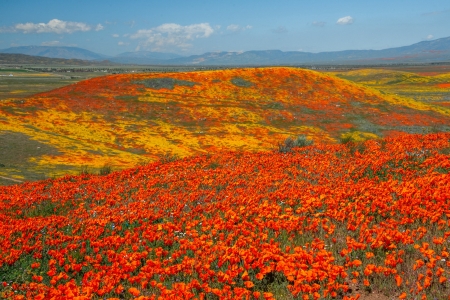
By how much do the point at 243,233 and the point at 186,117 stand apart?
35047 millimetres

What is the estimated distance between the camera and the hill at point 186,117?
28.4m

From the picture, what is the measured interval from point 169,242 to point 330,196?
374 centimetres

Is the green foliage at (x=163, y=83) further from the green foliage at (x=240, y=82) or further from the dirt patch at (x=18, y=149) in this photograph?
the dirt patch at (x=18, y=149)

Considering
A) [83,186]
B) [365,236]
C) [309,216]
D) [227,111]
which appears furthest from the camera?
[227,111]

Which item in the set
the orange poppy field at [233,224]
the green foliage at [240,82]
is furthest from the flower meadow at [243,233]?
the green foliage at [240,82]

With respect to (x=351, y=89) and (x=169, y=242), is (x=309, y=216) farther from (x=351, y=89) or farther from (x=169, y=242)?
(x=351, y=89)

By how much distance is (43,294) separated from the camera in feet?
15.1

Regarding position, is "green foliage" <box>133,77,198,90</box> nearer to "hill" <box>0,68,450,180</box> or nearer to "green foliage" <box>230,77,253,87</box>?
"hill" <box>0,68,450,180</box>

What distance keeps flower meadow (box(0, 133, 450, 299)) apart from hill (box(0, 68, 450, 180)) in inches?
460

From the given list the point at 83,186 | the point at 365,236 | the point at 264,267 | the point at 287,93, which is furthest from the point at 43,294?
the point at 287,93

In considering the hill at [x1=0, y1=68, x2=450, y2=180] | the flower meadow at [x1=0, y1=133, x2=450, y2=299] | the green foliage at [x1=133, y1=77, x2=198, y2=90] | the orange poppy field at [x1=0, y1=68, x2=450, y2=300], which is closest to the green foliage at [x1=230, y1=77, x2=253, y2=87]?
the hill at [x1=0, y1=68, x2=450, y2=180]

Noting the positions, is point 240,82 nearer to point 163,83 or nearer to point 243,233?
point 163,83

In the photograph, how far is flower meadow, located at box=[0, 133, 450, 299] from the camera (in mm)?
4781

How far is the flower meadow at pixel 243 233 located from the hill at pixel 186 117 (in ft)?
38.4
